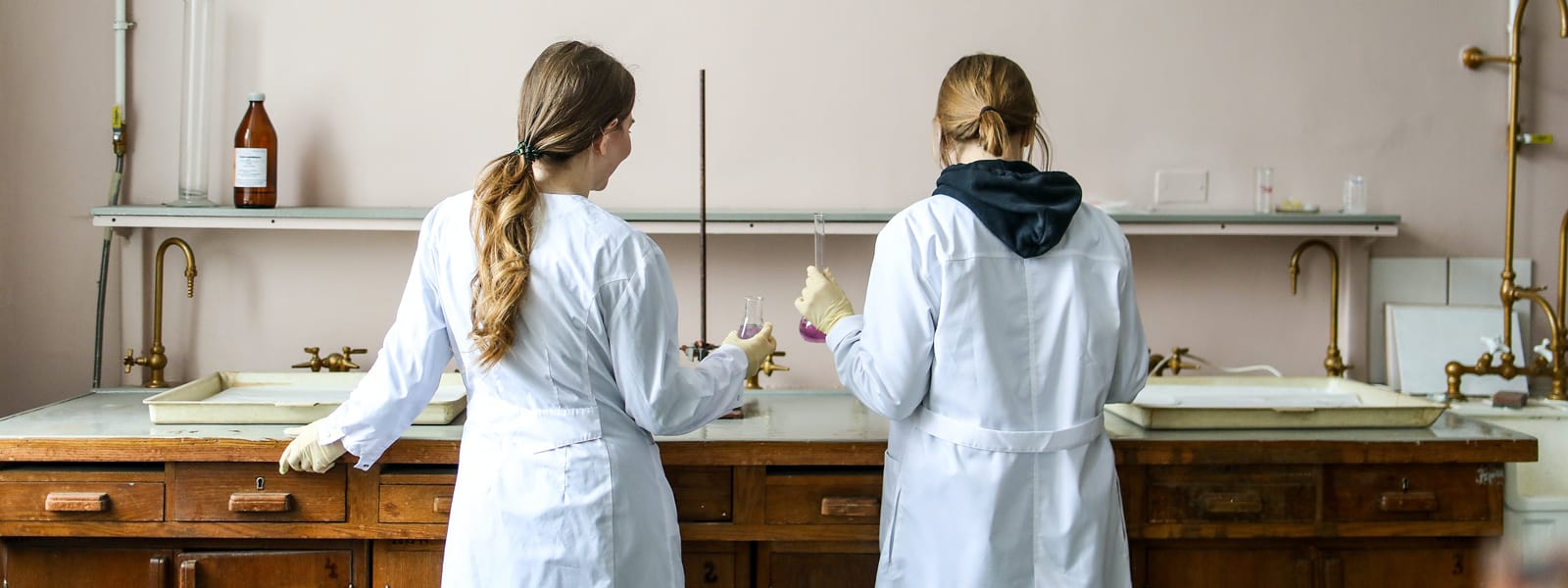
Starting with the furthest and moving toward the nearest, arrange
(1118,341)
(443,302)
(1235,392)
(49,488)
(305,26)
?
(305,26), (1235,392), (49,488), (1118,341), (443,302)

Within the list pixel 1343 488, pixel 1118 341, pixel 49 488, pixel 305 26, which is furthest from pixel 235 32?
pixel 1343 488

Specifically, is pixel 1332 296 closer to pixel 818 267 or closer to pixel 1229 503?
pixel 1229 503

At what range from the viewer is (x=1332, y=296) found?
2.56 meters

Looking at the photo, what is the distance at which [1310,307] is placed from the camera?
259cm

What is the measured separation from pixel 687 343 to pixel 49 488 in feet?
3.94

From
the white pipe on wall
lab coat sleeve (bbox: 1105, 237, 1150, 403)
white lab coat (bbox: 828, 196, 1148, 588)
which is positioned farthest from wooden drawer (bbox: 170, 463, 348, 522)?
lab coat sleeve (bbox: 1105, 237, 1150, 403)

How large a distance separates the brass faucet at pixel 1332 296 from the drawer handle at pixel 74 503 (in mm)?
2301

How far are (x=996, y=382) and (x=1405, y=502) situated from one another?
82 centimetres

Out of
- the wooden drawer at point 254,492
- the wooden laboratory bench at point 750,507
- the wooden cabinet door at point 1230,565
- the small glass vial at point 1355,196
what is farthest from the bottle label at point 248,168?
the small glass vial at point 1355,196

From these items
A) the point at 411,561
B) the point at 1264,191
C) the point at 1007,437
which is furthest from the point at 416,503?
the point at 1264,191

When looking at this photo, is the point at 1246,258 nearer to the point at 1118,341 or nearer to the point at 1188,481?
the point at 1188,481

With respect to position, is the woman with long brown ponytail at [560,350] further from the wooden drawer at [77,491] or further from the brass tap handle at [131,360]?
the brass tap handle at [131,360]

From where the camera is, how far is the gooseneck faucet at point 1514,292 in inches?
97.7

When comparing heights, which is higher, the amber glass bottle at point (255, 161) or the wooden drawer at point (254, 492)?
the amber glass bottle at point (255, 161)
